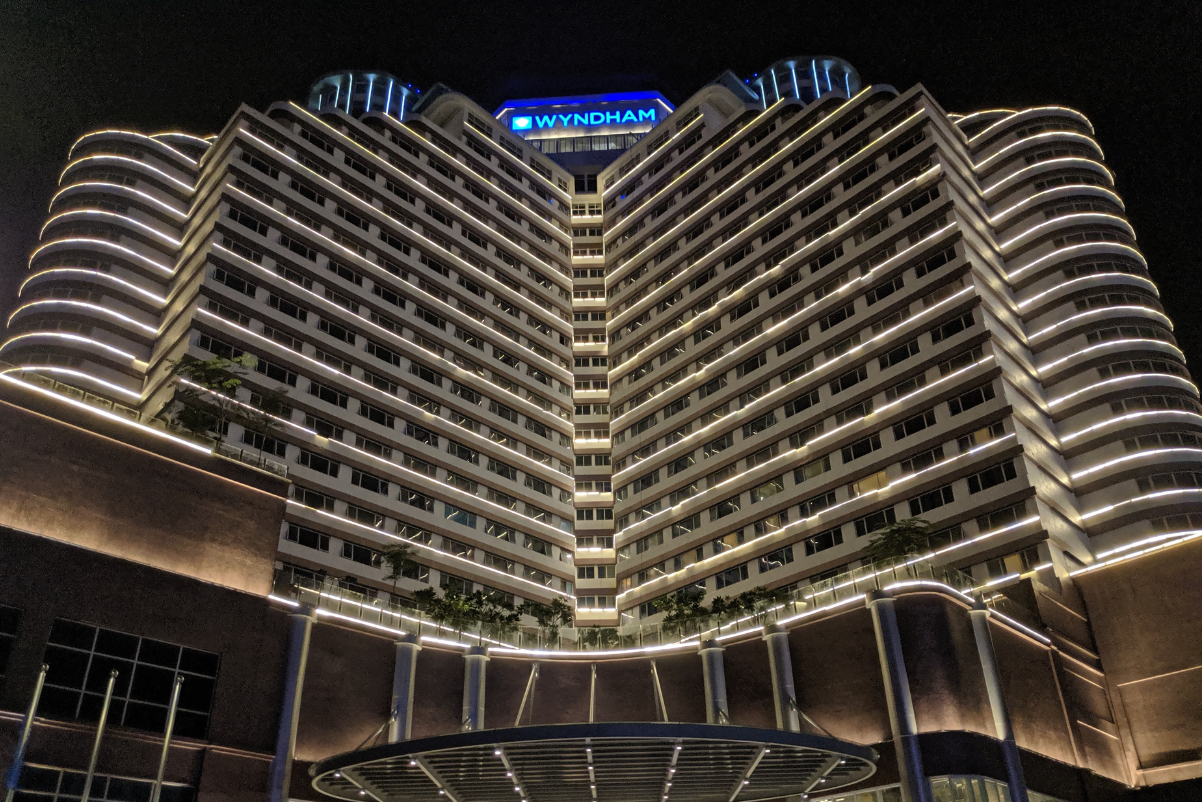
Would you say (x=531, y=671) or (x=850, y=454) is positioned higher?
(x=850, y=454)

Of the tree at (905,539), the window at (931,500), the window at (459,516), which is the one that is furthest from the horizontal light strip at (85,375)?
the window at (931,500)

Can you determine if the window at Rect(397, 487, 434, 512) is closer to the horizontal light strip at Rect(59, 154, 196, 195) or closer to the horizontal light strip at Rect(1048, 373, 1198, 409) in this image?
the horizontal light strip at Rect(59, 154, 196, 195)

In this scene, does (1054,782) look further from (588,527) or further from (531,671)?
(588,527)

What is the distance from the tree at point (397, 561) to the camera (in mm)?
77938

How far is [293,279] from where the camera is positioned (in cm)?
8931

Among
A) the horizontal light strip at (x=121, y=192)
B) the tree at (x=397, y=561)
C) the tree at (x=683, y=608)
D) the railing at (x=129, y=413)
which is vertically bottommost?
the tree at (x=683, y=608)

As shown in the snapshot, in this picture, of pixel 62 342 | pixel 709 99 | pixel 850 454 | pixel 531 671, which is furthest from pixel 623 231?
pixel 531 671

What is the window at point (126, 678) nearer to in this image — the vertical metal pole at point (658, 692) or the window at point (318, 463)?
the vertical metal pole at point (658, 692)

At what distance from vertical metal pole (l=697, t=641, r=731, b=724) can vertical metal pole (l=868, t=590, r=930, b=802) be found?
941 centimetres

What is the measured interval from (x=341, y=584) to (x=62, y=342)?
45.0m

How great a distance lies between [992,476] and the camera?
72.2 meters

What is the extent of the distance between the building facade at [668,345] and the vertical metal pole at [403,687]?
20853 mm

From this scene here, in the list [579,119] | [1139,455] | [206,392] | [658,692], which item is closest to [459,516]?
[206,392]

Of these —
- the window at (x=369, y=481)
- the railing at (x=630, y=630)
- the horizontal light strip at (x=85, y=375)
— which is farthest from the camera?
the window at (x=369, y=481)
